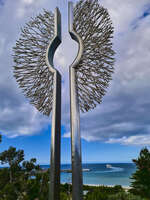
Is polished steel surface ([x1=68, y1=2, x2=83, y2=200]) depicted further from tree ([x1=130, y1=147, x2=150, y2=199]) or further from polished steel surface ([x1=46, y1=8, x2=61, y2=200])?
tree ([x1=130, y1=147, x2=150, y2=199])

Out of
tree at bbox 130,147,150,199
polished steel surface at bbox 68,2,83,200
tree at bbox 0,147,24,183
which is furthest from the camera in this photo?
tree at bbox 0,147,24,183

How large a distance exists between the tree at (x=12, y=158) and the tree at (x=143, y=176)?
8285mm

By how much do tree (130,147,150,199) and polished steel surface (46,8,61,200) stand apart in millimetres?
3999

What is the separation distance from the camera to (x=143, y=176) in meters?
7.14

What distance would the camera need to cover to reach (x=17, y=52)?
705 centimetres

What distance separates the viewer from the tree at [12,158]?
12391 millimetres

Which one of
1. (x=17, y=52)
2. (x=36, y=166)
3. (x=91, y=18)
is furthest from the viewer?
(x=36, y=166)

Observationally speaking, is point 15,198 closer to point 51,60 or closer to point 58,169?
point 58,169

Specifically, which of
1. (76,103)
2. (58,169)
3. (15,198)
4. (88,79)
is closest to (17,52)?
(88,79)

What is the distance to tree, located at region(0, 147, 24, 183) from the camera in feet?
40.7

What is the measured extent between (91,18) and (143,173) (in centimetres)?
631

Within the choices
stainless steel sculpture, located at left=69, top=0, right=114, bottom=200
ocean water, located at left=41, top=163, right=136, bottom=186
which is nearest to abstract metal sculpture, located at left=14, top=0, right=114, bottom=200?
stainless steel sculpture, located at left=69, top=0, right=114, bottom=200

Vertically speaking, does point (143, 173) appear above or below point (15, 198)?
above

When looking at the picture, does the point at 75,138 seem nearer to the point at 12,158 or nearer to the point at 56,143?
the point at 56,143
